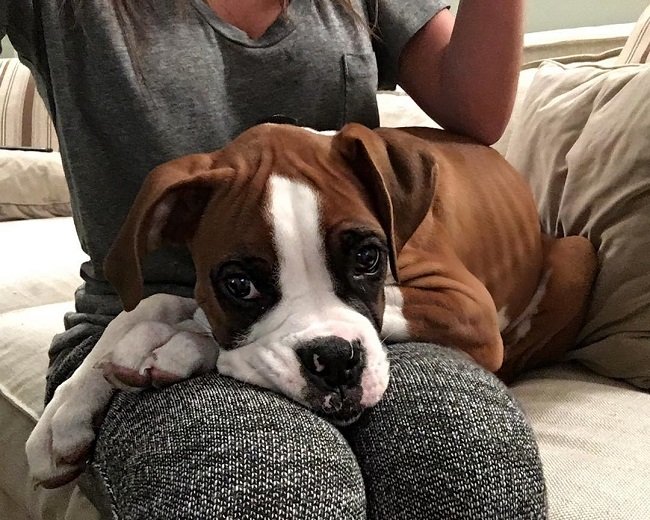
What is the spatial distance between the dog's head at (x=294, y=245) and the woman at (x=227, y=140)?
5 centimetres

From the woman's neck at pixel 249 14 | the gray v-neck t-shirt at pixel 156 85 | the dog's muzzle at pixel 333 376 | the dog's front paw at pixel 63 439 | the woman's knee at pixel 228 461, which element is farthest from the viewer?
the woman's neck at pixel 249 14

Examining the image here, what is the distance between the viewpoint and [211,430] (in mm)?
896

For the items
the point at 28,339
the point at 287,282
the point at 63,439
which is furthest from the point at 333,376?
the point at 28,339

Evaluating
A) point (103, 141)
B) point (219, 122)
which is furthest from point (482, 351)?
point (103, 141)

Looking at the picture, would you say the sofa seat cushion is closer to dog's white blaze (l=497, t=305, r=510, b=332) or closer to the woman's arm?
dog's white blaze (l=497, t=305, r=510, b=332)

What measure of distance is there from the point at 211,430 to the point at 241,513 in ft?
0.35

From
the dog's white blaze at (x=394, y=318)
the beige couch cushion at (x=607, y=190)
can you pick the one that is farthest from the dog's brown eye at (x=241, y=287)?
the beige couch cushion at (x=607, y=190)

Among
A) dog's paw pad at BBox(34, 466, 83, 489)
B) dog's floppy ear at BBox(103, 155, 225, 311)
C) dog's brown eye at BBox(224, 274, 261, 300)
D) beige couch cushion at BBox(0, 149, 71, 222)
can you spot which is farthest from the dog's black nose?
beige couch cushion at BBox(0, 149, 71, 222)

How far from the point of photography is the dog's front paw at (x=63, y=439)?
1.07 meters

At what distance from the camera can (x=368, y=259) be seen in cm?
108

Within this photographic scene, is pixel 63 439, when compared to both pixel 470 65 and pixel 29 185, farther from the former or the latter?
pixel 29 185

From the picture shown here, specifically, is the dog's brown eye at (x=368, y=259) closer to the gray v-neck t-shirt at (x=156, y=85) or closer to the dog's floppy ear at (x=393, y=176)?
the dog's floppy ear at (x=393, y=176)

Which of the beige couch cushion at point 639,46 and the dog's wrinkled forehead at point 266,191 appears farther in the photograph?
the beige couch cushion at point 639,46

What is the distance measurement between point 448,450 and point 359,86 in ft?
2.42
